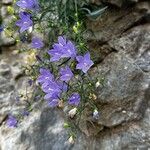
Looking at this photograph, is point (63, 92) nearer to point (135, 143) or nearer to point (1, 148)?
point (135, 143)

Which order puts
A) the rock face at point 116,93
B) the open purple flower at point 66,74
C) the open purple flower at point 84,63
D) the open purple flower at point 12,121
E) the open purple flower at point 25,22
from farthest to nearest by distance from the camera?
the open purple flower at point 12,121 → the open purple flower at point 25,22 → the rock face at point 116,93 → the open purple flower at point 66,74 → the open purple flower at point 84,63

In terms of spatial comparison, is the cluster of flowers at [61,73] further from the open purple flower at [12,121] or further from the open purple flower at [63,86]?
the open purple flower at [12,121]

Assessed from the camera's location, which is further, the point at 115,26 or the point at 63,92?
the point at 115,26

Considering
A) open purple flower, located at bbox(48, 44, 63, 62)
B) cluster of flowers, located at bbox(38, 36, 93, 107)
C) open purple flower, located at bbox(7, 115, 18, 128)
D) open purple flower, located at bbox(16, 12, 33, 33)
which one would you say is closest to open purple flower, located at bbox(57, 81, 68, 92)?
cluster of flowers, located at bbox(38, 36, 93, 107)

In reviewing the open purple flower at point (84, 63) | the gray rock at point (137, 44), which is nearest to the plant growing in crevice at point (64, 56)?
the open purple flower at point (84, 63)

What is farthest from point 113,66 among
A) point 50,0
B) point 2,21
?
point 2,21
